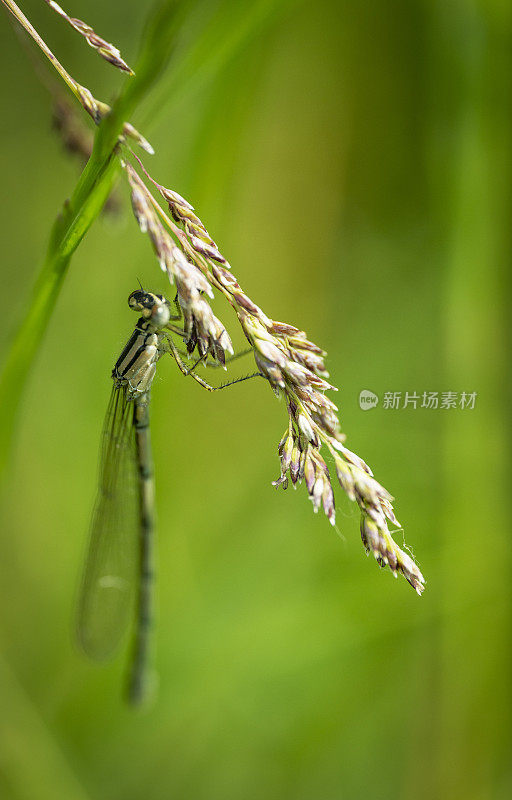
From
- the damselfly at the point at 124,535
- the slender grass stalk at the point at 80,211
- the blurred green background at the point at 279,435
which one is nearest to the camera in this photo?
the slender grass stalk at the point at 80,211

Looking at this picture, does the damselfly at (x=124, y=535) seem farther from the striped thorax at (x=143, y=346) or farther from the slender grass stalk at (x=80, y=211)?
the slender grass stalk at (x=80, y=211)

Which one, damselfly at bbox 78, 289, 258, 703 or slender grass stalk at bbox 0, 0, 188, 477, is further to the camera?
damselfly at bbox 78, 289, 258, 703

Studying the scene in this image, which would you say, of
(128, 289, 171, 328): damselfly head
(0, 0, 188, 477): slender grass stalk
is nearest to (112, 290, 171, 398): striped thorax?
(128, 289, 171, 328): damselfly head

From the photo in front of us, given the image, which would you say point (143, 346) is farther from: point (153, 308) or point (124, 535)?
point (124, 535)

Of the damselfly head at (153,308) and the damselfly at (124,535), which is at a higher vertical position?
the damselfly head at (153,308)

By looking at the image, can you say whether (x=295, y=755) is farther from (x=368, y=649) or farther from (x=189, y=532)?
(x=189, y=532)

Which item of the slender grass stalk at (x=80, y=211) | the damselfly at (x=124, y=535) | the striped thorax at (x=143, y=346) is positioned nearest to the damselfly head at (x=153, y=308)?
the striped thorax at (x=143, y=346)

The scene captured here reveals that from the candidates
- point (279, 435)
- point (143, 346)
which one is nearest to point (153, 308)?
point (143, 346)

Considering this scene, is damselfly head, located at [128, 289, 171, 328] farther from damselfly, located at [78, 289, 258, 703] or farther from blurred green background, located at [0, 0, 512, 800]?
blurred green background, located at [0, 0, 512, 800]
